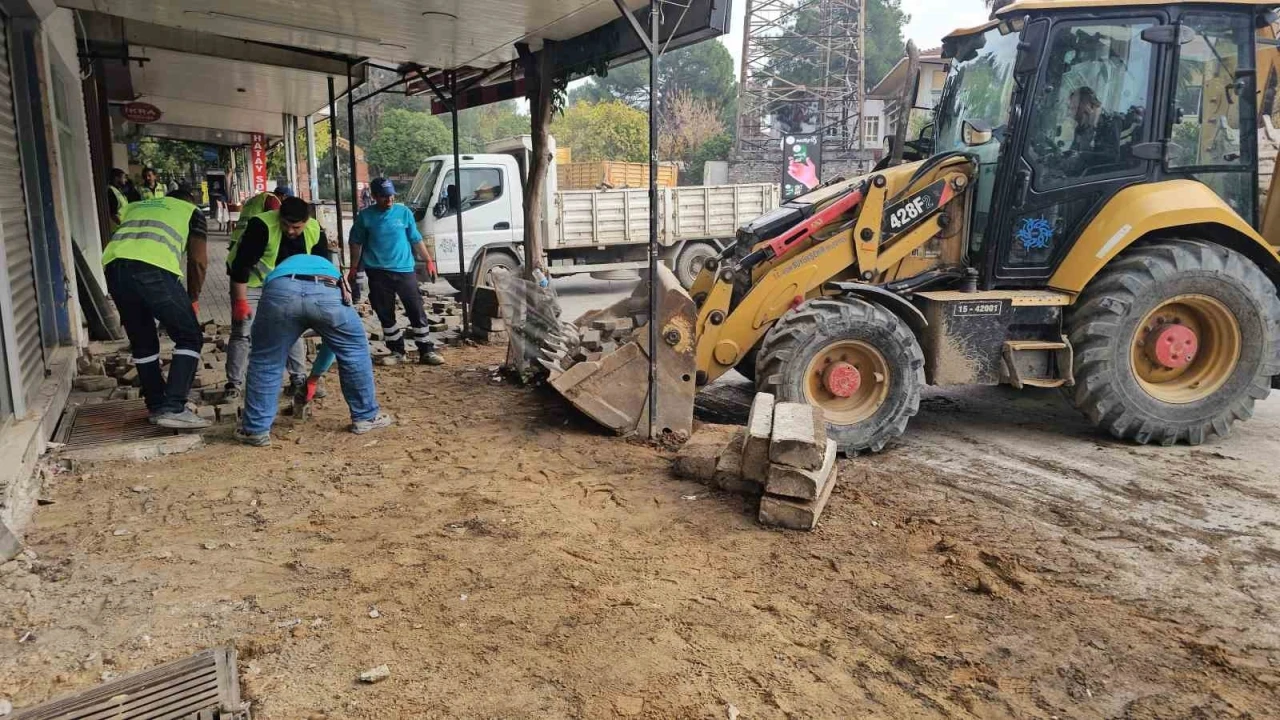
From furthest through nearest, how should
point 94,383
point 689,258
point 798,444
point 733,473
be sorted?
1. point 689,258
2. point 94,383
3. point 733,473
4. point 798,444

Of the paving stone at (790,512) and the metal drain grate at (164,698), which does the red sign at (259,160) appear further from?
the metal drain grate at (164,698)

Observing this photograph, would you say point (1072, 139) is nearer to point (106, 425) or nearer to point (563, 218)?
point (106, 425)

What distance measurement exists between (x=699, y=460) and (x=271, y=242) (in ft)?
10.7

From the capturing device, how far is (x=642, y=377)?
212 inches

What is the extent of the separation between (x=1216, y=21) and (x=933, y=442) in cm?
319

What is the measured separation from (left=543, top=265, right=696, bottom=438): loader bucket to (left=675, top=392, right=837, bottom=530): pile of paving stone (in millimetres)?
583

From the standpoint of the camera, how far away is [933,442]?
5.74m

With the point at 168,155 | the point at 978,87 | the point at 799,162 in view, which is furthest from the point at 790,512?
the point at 168,155

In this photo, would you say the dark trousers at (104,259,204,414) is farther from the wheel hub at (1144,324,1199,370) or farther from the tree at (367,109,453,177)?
the tree at (367,109,453,177)

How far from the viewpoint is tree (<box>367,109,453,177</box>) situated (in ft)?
107

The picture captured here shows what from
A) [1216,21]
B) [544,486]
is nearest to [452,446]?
[544,486]

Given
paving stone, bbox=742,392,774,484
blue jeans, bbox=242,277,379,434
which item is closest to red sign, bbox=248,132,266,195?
blue jeans, bbox=242,277,379,434

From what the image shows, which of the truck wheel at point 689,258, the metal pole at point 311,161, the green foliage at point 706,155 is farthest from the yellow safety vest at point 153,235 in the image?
the green foliage at point 706,155

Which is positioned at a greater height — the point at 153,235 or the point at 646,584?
the point at 153,235
